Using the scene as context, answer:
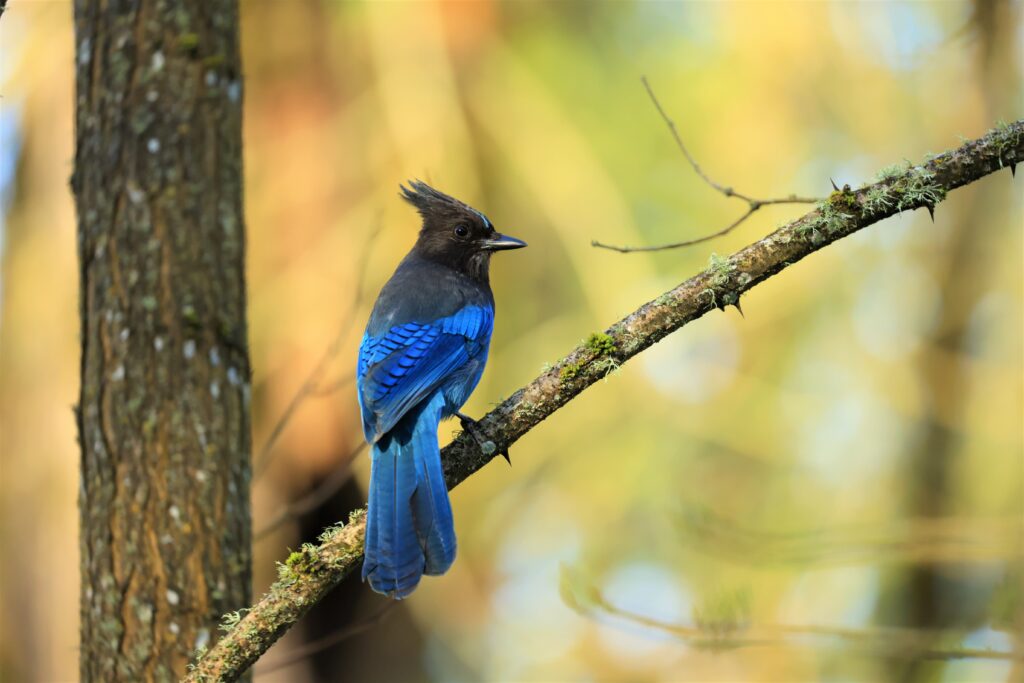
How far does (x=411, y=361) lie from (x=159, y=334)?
87 centimetres

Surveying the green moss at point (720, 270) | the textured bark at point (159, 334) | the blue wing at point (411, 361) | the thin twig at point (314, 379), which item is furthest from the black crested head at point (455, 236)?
the green moss at point (720, 270)

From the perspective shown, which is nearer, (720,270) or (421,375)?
(720,270)

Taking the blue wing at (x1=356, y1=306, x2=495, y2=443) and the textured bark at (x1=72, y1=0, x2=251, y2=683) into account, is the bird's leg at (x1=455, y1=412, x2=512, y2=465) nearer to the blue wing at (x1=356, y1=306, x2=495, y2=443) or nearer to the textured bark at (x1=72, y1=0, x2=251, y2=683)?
the blue wing at (x1=356, y1=306, x2=495, y2=443)

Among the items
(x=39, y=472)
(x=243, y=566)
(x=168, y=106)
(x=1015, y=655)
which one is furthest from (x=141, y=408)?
(x=1015, y=655)

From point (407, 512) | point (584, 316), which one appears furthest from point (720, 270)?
point (584, 316)

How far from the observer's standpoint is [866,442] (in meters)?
7.70

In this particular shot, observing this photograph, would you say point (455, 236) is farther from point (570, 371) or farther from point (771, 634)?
point (771, 634)

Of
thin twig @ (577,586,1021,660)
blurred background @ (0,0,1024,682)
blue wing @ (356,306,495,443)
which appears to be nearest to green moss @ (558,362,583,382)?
blue wing @ (356,306,495,443)

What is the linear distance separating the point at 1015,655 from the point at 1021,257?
13.1 ft

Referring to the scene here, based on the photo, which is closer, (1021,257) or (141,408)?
(141,408)

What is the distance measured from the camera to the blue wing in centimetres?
358

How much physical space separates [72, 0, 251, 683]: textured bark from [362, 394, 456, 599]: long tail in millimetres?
654

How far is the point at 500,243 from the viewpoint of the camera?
4.66 meters

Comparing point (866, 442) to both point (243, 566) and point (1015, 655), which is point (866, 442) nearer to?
point (1015, 655)
